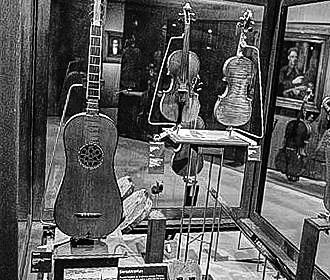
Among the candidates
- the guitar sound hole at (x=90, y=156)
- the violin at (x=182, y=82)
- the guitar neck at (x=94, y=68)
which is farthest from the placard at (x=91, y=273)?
the violin at (x=182, y=82)

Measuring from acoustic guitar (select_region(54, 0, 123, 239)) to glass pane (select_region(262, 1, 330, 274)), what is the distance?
1.58 m

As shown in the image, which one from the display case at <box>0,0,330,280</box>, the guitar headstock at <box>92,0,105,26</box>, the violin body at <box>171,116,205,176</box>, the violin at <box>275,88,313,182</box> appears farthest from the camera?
the violin at <box>275,88,313,182</box>

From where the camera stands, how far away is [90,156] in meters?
2.24

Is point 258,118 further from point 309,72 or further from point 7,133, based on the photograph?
point 7,133

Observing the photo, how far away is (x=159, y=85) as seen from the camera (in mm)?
3561

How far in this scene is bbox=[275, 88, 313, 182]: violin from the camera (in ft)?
11.9

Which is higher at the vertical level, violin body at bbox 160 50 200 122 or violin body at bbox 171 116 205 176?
violin body at bbox 160 50 200 122

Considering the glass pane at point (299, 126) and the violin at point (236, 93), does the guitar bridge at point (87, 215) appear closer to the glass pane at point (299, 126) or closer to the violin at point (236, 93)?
the violin at point (236, 93)

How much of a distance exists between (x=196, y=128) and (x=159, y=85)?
0.44m

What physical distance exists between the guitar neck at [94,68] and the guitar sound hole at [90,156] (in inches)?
6.1

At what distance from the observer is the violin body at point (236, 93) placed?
2877 mm

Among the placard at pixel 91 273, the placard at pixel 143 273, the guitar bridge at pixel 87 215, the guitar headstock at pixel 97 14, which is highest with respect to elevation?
the guitar headstock at pixel 97 14

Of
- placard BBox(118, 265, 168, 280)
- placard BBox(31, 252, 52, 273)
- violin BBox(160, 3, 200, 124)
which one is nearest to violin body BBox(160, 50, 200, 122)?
violin BBox(160, 3, 200, 124)

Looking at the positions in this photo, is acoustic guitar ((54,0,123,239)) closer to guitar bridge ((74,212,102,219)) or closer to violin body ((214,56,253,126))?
guitar bridge ((74,212,102,219))
